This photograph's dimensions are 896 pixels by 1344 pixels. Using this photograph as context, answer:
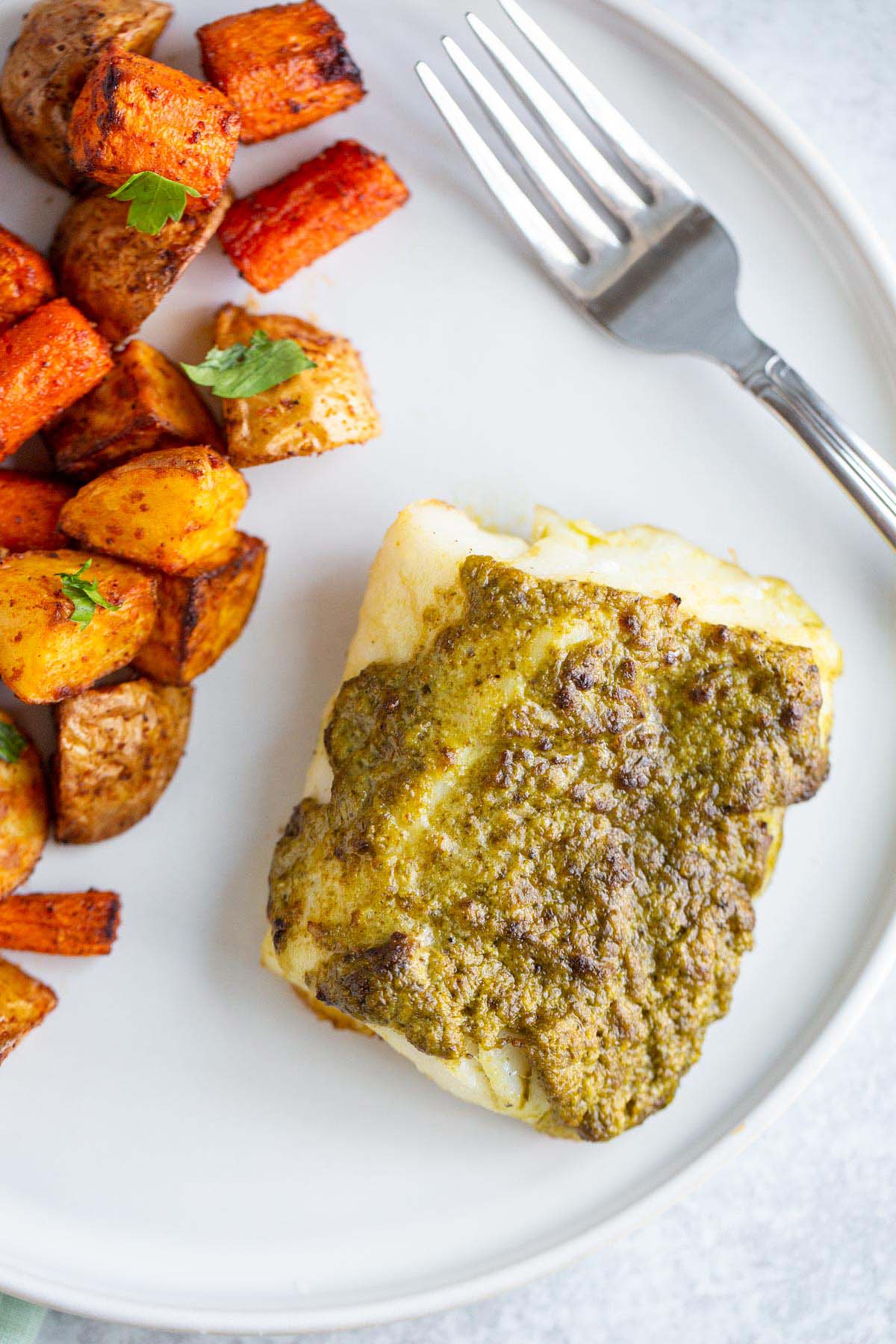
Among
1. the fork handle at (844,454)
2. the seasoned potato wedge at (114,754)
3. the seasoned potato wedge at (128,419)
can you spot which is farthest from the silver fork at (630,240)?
the seasoned potato wedge at (114,754)

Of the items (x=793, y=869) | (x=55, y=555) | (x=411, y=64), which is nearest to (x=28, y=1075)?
(x=55, y=555)

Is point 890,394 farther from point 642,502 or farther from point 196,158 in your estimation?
point 196,158

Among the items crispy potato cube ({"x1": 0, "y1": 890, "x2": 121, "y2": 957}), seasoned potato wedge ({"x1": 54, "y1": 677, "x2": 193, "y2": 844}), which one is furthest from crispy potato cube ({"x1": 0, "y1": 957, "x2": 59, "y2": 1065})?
seasoned potato wedge ({"x1": 54, "y1": 677, "x2": 193, "y2": 844})

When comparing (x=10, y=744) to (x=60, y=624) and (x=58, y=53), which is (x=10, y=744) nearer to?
(x=60, y=624)

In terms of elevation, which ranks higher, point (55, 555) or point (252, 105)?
point (252, 105)

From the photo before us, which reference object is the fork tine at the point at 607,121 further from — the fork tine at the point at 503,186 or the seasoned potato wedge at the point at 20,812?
the seasoned potato wedge at the point at 20,812

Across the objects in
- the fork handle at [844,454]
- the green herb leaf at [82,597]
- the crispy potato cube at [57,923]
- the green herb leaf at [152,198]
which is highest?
the fork handle at [844,454]

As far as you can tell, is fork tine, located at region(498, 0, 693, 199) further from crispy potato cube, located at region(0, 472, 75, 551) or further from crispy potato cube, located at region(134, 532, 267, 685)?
crispy potato cube, located at region(0, 472, 75, 551)

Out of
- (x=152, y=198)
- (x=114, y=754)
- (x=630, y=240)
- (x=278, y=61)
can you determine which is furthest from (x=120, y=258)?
(x=630, y=240)
